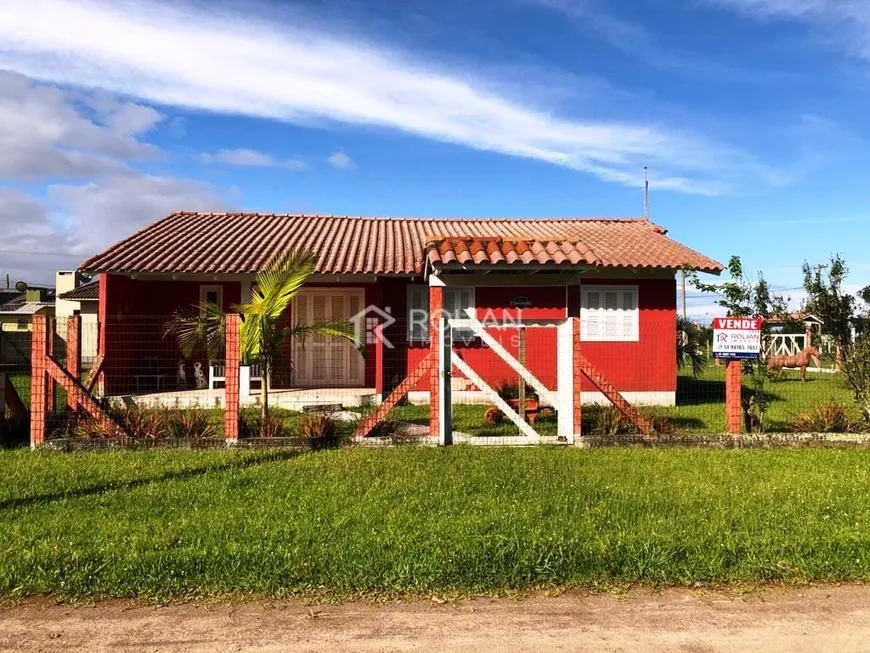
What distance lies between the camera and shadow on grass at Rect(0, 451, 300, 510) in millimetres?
5514

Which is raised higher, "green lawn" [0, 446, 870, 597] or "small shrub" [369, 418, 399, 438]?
"small shrub" [369, 418, 399, 438]

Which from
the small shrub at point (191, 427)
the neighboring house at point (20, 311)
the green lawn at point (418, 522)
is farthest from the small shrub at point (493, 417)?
the neighboring house at point (20, 311)

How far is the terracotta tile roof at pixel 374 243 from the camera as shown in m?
9.13

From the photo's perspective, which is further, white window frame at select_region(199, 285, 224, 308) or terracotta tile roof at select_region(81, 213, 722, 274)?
white window frame at select_region(199, 285, 224, 308)

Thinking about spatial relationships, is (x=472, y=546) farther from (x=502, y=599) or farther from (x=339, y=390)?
(x=339, y=390)

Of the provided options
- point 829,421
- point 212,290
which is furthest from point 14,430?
point 829,421

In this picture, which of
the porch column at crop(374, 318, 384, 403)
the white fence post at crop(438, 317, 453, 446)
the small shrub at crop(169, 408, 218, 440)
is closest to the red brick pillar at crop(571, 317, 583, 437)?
the white fence post at crop(438, 317, 453, 446)

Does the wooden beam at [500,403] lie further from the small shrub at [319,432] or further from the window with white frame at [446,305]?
the window with white frame at [446,305]

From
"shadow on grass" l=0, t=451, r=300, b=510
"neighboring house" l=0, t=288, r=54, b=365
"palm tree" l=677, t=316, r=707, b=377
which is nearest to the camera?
"shadow on grass" l=0, t=451, r=300, b=510

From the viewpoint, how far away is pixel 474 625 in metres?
3.54

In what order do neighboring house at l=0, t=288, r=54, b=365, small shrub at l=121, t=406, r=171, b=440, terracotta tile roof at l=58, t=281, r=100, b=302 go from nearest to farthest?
1. small shrub at l=121, t=406, r=171, b=440
2. neighboring house at l=0, t=288, r=54, b=365
3. terracotta tile roof at l=58, t=281, r=100, b=302

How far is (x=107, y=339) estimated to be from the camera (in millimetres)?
12422

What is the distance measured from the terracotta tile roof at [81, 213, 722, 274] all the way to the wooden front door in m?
1.00

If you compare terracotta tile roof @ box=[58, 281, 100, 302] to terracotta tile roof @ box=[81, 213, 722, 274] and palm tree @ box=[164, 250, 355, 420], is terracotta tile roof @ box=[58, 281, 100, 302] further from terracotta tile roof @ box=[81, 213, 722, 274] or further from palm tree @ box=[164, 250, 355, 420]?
palm tree @ box=[164, 250, 355, 420]
